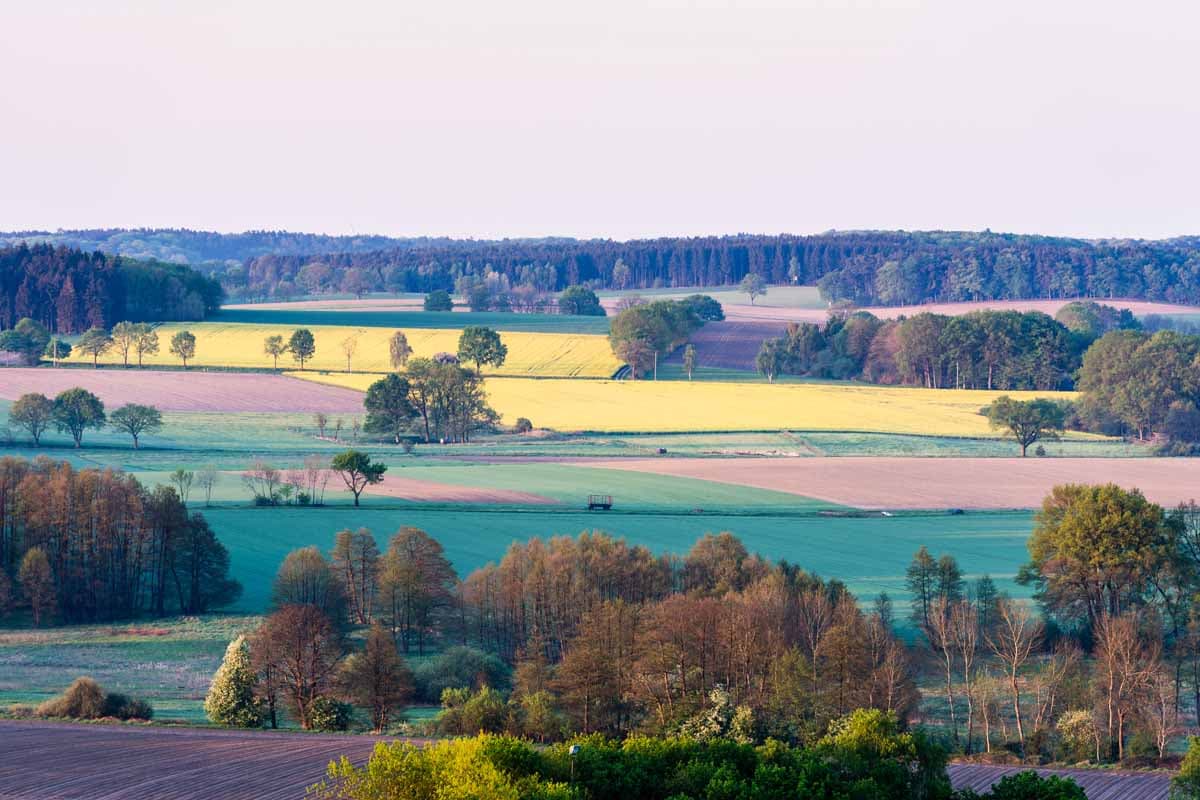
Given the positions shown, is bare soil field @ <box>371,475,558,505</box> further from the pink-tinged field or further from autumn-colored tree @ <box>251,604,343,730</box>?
the pink-tinged field

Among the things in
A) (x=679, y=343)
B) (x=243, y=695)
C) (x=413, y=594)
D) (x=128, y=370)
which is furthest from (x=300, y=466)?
(x=679, y=343)

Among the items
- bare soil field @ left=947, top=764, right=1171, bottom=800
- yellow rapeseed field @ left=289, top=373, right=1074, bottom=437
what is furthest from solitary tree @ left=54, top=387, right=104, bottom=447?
bare soil field @ left=947, top=764, right=1171, bottom=800

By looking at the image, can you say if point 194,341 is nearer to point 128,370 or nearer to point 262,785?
point 128,370

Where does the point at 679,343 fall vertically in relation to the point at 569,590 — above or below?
above

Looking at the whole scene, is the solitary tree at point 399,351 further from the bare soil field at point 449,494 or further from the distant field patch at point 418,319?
the bare soil field at point 449,494

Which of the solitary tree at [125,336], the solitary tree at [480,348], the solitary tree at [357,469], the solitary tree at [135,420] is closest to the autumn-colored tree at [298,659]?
the solitary tree at [357,469]

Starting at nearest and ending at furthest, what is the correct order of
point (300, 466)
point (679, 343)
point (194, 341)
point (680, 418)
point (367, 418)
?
point (300, 466), point (367, 418), point (680, 418), point (194, 341), point (679, 343)

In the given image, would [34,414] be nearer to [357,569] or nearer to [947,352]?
[357,569]

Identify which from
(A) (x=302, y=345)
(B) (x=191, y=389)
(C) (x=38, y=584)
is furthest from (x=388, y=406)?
(C) (x=38, y=584)
